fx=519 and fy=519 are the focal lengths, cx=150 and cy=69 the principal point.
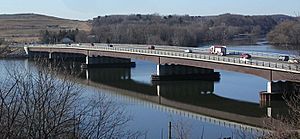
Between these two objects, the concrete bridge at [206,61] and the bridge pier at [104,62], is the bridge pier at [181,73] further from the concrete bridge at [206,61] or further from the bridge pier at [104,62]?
the bridge pier at [104,62]

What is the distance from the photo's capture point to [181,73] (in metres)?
64.6

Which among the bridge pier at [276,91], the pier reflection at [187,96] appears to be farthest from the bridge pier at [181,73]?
the bridge pier at [276,91]

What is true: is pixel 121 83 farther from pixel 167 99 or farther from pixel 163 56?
pixel 167 99

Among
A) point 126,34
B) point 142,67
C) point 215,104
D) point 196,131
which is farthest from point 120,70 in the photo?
point 126,34

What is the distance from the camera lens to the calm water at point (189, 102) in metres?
33.4

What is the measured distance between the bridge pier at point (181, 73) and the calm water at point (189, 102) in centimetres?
143

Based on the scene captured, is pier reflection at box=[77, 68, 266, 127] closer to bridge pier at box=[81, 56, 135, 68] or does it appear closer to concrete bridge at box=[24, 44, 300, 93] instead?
concrete bridge at box=[24, 44, 300, 93]

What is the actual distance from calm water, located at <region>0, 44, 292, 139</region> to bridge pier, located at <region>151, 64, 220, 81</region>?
4.70 ft

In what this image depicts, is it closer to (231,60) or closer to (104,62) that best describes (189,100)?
(231,60)

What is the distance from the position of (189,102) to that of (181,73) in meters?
18.0

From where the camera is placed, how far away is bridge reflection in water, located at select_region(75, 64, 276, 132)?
3762 centimetres

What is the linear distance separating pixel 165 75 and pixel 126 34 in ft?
269

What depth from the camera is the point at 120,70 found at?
265ft

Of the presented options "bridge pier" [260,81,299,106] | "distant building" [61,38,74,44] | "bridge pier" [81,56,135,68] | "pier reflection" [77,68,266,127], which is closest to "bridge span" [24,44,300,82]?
"bridge pier" [260,81,299,106]
